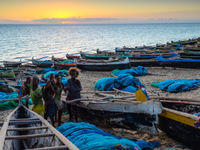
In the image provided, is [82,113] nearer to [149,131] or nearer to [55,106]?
[55,106]

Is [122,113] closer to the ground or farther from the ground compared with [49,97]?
closer to the ground

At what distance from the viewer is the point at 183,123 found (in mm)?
5148

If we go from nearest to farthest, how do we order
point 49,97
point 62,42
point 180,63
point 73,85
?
point 49,97 → point 73,85 → point 180,63 → point 62,42

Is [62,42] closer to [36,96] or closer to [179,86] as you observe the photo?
[179,86]

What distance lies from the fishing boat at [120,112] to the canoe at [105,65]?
1111cm

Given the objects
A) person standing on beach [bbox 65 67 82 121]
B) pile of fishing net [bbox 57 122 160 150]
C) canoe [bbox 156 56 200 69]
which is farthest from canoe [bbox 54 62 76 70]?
pile of fishing net [bbox 57 122 160 150]

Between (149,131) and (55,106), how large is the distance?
2.76m

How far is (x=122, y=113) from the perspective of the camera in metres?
6.05

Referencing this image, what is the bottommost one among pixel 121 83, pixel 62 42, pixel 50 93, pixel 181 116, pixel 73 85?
pixel 121 83

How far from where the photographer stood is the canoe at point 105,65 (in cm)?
1805

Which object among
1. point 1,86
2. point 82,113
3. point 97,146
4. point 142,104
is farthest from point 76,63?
point 97,146

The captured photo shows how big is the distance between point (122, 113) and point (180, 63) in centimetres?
1317

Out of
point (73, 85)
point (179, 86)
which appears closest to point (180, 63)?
point (179, 86)

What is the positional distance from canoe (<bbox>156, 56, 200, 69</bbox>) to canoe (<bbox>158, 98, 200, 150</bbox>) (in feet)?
39.4
